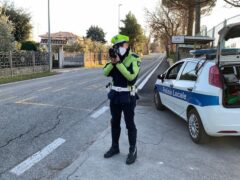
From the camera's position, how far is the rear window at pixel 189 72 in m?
6.17

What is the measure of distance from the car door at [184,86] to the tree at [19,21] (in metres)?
29.6

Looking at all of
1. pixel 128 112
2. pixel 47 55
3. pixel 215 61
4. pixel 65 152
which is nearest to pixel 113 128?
pixel 128 112

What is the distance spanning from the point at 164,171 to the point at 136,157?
61cm

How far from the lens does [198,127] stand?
5633 mm

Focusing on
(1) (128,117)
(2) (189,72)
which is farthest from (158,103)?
(1) (128,117)

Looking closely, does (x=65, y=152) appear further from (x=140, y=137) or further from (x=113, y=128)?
(x=140, y=137)

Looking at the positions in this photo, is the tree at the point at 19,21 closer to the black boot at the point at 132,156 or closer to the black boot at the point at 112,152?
the black boot at the point at 112,152

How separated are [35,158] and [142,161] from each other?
1587 mm

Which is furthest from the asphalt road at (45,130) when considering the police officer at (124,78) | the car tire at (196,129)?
the car tire at (196,129)

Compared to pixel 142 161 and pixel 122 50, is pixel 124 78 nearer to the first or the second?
pixel 122 50

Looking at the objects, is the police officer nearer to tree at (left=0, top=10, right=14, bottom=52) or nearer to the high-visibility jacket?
the high-visibility jacket

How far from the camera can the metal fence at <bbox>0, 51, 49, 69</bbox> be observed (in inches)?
902

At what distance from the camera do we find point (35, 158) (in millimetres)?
4855

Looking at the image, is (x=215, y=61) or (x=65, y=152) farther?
(x=215, y=61)
